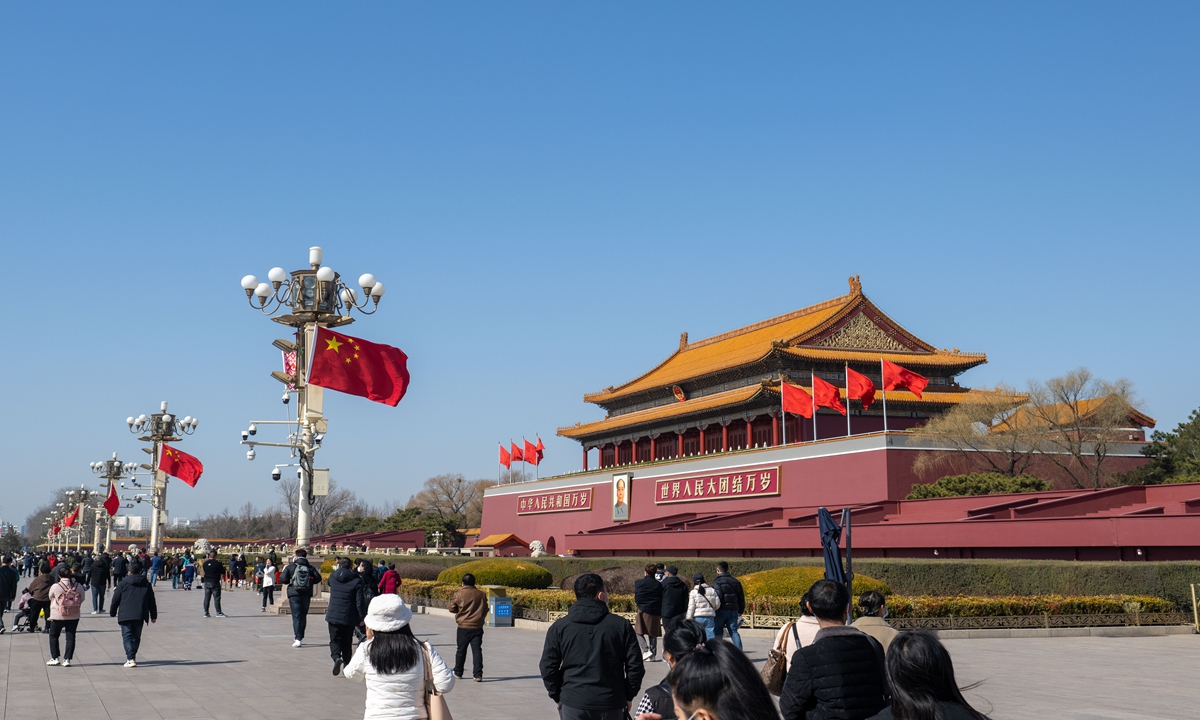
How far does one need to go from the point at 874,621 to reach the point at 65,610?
1023 cm

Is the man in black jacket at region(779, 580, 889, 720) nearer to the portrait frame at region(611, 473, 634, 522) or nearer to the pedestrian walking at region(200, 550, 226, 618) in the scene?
the pedestrian walking at region(200, 550, 226, 618)

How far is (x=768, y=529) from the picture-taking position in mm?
30328

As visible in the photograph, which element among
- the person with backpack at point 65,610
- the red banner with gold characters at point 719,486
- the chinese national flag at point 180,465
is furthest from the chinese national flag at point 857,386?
the person with backpack at point 65,610

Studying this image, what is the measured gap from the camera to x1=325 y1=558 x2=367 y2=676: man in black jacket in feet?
37.8

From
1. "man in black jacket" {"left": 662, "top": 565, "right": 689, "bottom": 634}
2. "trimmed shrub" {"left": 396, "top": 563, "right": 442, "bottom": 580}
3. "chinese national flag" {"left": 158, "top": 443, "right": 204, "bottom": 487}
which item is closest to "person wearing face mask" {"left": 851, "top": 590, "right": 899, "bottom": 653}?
"man in black jacket" {"left": 662, "top": 565, "right": 689, "bottom": 634}

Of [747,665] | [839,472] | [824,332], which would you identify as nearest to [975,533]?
[839,472]

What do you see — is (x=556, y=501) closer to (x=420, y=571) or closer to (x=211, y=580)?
(x=420, y=571)

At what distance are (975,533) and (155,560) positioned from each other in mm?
23525

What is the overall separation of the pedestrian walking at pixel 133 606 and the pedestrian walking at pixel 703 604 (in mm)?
5951

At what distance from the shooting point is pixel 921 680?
10.6 feet

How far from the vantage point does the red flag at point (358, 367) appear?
65.5 ft

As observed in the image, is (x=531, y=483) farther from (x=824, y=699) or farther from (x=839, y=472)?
(x=824, y=699)

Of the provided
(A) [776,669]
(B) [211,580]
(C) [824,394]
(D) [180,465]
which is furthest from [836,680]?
(D) [180,465]

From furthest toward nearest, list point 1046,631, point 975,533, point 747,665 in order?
point 975,533 < point 1046,631 < point 747,665
